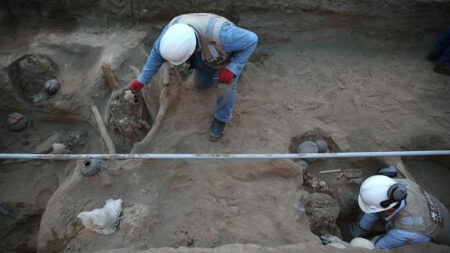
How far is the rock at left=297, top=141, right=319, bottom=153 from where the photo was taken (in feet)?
11.2

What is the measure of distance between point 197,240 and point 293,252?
958 millimetres

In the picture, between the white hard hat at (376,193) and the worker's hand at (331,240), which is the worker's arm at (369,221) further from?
the worker's hand at (331,240)

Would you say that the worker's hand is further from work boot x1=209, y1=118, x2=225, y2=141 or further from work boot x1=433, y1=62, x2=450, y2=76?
work boot x1=433, y1=62, x2=450, y2=76

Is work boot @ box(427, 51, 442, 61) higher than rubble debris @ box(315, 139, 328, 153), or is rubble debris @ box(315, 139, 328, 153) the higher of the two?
work boot @ box(427, 51, 442, 61)

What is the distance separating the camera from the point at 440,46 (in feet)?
14.7

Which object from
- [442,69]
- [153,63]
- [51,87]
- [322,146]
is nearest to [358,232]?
[322,146]

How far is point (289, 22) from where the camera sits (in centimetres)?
456

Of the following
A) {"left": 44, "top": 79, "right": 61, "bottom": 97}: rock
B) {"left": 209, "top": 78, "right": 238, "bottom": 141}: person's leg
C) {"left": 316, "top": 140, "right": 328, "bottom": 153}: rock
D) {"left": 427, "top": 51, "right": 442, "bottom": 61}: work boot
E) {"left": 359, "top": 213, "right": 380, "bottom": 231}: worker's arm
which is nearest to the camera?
{"left": 359, "top": 213, "right": 380, "bottom": 231}: worker's arm

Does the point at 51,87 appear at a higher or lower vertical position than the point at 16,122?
higher

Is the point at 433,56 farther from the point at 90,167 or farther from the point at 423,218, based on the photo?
the point at 90,167

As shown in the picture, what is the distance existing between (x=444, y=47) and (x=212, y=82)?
12.9 feet

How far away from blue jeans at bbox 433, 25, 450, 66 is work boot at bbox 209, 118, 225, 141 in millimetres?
3905

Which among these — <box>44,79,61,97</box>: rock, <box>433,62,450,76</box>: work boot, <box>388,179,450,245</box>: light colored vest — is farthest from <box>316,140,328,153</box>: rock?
<box>44,79,61,97</box>: rock

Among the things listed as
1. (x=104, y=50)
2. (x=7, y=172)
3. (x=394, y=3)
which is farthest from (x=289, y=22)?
(x=7, y=172)
